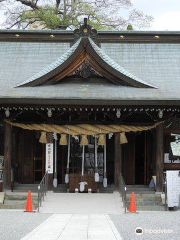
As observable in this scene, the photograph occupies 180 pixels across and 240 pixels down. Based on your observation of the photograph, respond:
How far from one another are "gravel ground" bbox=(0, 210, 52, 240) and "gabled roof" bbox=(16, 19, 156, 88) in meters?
A: 6.53

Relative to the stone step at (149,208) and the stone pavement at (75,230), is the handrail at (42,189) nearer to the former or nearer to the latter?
the stone pavement at (75,230)

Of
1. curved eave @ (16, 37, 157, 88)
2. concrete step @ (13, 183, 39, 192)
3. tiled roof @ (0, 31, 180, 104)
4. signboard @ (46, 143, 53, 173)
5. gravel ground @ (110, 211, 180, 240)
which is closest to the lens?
gravel ground @ (110, 211, 180, 240)

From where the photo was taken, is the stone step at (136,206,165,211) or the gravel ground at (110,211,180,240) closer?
the gravel ground at (110,211,180,240)

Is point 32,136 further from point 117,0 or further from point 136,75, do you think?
point 117,0

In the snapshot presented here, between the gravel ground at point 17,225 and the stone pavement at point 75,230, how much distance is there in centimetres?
19

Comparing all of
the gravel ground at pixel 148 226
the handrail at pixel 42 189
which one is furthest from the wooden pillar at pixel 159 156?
the gravel ground at pixel 148 226

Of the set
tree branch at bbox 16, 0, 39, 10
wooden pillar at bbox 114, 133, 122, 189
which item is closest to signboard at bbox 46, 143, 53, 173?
wooden pillar at bbox 114, 133, 122, 189

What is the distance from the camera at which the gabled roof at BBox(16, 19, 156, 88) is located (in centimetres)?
1802

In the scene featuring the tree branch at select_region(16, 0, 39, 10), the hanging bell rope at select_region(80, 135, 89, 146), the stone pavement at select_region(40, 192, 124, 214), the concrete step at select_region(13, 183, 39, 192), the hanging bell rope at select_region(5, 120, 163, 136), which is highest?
the tree branch at select_region(16, 0, 39, 10)

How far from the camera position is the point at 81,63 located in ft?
60.3

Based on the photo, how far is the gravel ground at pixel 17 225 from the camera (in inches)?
370

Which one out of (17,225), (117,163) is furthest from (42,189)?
(17,225)

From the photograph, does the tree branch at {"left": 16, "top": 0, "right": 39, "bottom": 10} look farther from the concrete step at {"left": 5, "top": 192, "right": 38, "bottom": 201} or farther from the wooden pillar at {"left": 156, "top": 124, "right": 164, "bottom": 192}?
the concrete step at {"left": 5, "top": 192, "right": 38, "bottom": 201}

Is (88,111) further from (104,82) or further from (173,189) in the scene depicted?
(173,189)
